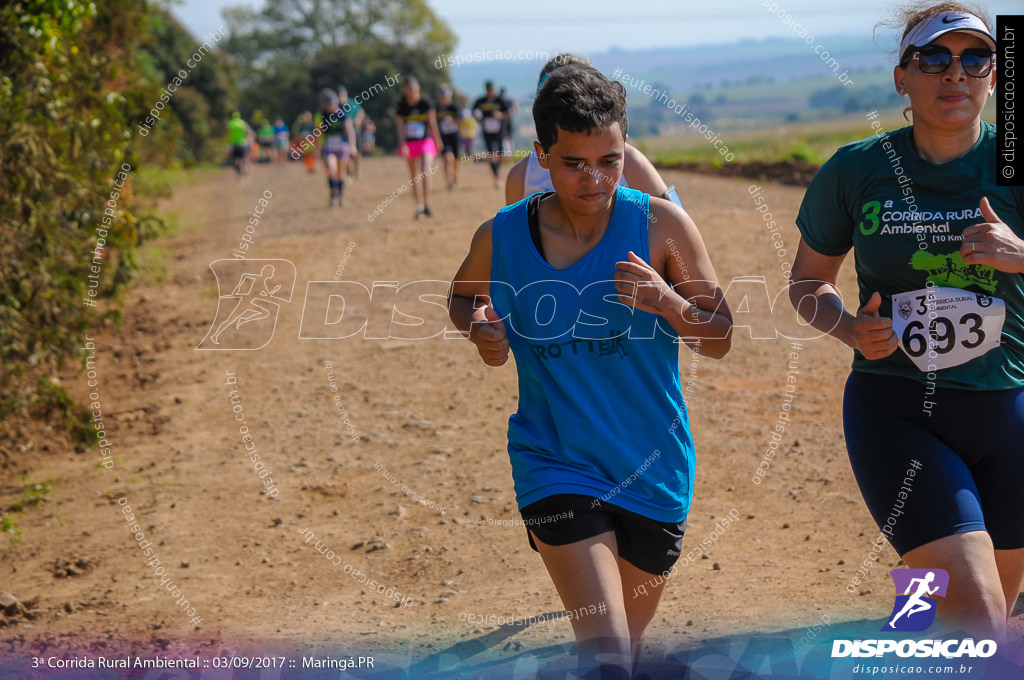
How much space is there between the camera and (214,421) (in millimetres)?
7320

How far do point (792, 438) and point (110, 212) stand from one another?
5.33 meters

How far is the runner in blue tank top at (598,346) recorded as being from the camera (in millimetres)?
2691

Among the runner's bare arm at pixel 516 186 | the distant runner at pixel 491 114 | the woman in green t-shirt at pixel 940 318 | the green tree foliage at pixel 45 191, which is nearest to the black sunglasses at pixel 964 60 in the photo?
the woman in green t-shirt at pixel 940 318

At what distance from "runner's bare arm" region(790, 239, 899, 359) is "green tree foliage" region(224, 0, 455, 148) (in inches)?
1666

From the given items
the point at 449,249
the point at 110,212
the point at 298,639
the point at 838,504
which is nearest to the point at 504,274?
the point at 298,639

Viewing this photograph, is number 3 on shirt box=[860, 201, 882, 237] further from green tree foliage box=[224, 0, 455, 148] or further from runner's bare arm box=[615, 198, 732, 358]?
green tree foliage box=[224, 0, 455, 148]

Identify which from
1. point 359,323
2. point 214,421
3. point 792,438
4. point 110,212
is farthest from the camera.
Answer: point 359,323

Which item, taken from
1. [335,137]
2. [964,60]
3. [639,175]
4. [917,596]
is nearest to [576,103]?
[964,60]

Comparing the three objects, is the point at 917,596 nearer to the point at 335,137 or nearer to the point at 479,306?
the point at 479,306

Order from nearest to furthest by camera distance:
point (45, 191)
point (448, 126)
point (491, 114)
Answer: point (45, 191) < point (448, 126) < point (491, 114)

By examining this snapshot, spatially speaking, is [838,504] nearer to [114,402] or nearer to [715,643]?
[715,643]

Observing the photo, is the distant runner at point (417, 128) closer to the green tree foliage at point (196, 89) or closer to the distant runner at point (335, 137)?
the distant runner at point (335, 137)

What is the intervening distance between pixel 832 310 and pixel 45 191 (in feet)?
17.7

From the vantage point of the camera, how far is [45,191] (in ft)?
21.5
